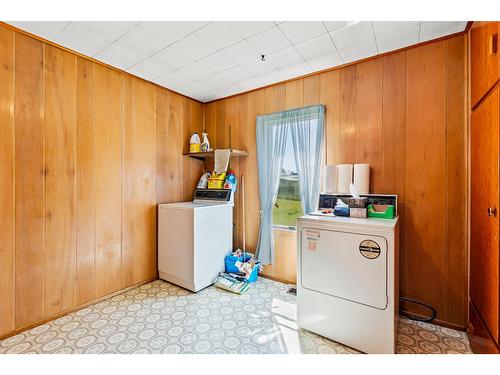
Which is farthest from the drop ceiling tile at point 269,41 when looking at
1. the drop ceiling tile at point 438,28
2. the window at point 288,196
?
the drop ceiling tile at point 438,28

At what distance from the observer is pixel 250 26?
1.81 m

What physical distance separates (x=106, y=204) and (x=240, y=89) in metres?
2.07

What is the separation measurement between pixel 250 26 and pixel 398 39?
4.12ft

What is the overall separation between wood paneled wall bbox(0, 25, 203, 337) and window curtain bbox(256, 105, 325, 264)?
4.15ft

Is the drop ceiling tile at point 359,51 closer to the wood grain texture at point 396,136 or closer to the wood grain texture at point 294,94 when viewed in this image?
the wood grain texture at point 396,136

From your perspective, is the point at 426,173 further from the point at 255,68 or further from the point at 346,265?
the point at 255,68

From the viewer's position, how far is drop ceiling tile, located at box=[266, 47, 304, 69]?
2166mm

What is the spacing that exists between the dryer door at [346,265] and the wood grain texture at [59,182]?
211 centimetres

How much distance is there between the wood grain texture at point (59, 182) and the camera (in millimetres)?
2029

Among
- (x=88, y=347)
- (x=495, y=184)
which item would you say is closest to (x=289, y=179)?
(x=495, y=184)

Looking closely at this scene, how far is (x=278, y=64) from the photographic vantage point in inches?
94.0

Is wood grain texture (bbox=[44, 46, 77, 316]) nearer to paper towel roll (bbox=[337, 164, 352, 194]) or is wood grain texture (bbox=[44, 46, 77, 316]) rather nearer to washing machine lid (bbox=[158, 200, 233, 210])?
washing machine lid (bbox=[158, 200, 233, 210])
